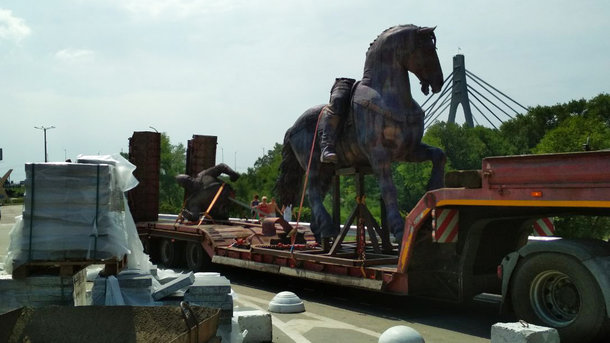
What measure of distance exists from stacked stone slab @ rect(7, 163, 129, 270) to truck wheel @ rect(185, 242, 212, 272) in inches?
260

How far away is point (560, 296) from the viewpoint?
6.34 metres

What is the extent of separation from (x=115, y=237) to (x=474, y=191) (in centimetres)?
382

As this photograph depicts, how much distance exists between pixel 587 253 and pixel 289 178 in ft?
23.6

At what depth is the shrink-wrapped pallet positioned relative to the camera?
6176mm

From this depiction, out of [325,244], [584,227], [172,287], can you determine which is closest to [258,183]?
[584,227]

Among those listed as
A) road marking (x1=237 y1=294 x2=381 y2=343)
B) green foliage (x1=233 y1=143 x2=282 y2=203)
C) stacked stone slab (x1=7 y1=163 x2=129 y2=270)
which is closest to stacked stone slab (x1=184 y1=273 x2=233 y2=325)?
stacked stone slab (x1=7 y1=163 x2=129 y2=270)

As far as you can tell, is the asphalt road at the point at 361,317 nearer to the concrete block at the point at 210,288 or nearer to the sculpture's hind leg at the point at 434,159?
the concrete block at the point at 210,288

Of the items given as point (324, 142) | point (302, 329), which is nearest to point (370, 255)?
point (324, 142)

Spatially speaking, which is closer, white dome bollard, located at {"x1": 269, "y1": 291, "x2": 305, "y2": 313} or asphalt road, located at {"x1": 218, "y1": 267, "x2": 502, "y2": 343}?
asphalt road, located at {"x1": 218, "y1": 267, "x2": 502, "y2": 343}

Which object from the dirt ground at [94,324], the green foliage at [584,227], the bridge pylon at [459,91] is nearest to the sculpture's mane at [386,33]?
the dirt ground at [94,324]

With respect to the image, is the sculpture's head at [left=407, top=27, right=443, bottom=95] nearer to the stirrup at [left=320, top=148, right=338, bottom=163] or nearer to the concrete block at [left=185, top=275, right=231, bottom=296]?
the stirrup at [left=320, top=148, right=338, bottom=163]

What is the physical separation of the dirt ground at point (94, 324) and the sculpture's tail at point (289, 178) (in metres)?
7.50

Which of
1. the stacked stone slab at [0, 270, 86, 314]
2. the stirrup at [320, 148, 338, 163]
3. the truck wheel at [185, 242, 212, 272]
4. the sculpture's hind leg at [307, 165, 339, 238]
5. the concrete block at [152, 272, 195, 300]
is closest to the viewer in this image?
the stacked stone slab at [0, 270, 86, 314]

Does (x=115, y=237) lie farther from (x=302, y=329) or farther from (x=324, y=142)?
(x=324, y=142)
